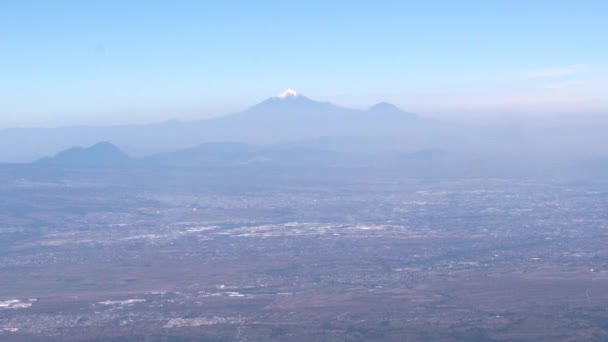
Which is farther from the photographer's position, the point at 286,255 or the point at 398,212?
the point at 398,212

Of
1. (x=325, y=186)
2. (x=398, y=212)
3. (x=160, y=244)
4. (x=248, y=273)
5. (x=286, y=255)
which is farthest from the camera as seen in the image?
(x=325, y=186)

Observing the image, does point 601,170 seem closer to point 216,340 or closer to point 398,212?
point 398,212

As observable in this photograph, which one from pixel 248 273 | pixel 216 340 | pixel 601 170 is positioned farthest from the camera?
pixel 601 170

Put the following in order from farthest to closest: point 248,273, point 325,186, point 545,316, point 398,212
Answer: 1. point 325,186
2. point 398,212
3. point 248,273
4. point 545,316

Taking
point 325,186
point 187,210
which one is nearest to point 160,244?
point 187,210

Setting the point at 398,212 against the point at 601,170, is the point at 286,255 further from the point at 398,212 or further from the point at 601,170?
the point at 601,170

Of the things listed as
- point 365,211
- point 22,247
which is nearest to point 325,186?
point 365,211

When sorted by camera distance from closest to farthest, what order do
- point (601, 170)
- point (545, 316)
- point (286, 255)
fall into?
point (545, 316) → point (286, 255) → point (601, 170)

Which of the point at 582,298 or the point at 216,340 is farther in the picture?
the point at 582,298
